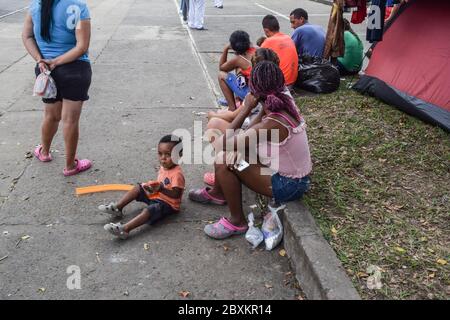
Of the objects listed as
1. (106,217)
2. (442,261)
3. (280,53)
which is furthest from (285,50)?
(442,261)

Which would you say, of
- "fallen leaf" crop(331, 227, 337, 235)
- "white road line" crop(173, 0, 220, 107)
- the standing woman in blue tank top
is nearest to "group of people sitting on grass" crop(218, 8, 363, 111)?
"white road line" crop(173, 0, 220, 107)

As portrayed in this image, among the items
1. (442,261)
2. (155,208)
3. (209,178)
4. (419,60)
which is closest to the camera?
(442,261)

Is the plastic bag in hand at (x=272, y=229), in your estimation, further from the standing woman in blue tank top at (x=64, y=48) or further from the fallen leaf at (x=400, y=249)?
the standing woman in blue tank top at (x=64, y=48)

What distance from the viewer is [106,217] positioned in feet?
11.8

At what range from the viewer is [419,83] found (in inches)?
202

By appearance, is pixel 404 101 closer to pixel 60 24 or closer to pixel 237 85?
pixel 237 85

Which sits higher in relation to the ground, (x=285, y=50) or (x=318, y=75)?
(x=285, y=50)

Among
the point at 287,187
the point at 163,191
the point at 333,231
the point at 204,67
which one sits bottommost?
the point at 204,67

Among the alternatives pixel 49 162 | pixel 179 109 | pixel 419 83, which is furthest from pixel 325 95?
pixel 49 162

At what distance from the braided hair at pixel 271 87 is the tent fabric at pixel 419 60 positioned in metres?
2.58

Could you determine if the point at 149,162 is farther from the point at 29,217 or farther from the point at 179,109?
the point at 179,109

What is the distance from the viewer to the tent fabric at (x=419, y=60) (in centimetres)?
490

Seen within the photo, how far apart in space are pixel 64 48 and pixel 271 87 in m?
1.98

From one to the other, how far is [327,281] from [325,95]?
400 cm
